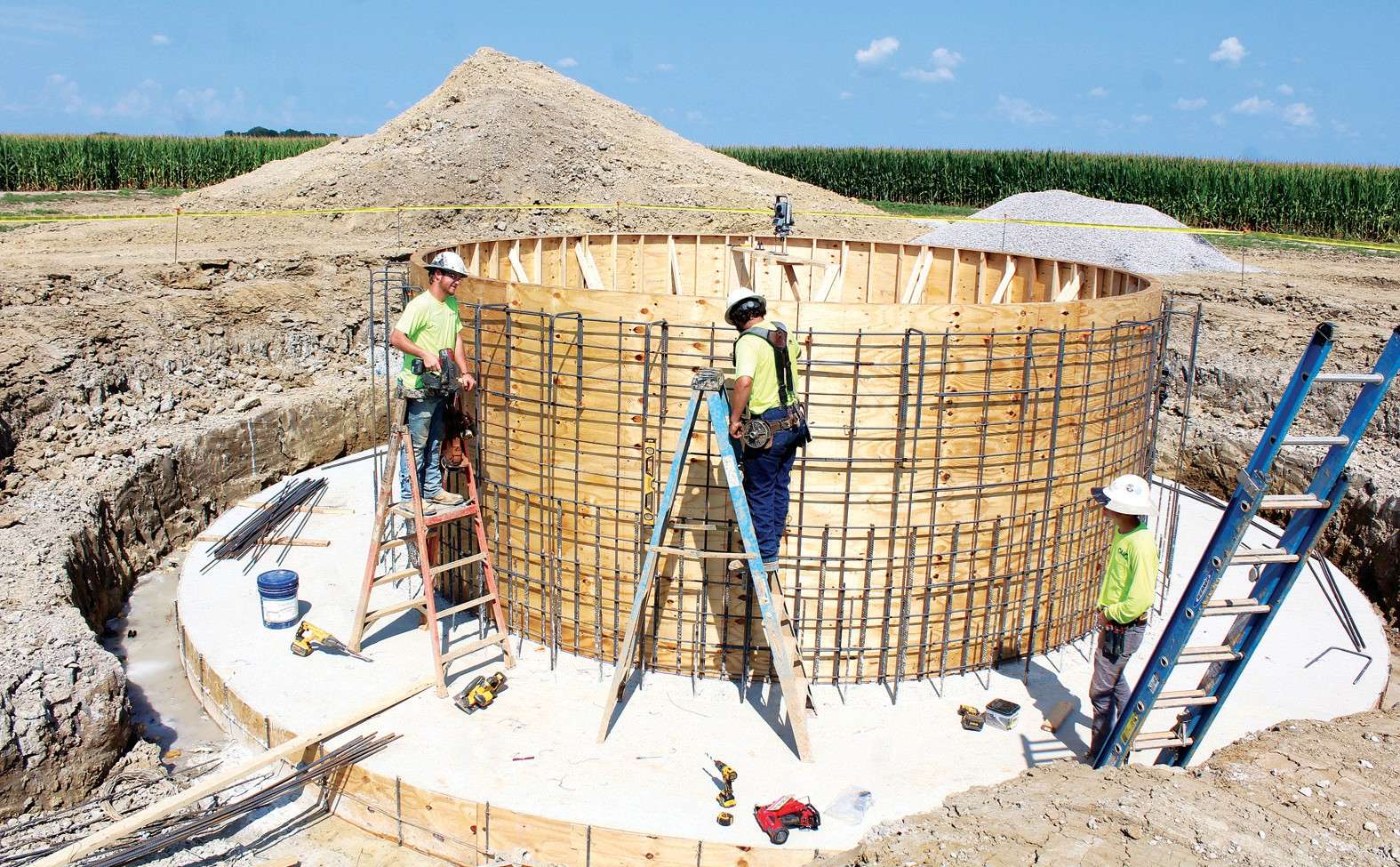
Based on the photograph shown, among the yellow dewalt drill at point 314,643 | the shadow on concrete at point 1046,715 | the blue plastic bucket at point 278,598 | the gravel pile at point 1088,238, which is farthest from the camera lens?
the gravel pile at point 1088,238

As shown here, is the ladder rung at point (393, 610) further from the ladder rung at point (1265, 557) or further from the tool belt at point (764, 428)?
the ladder rung at point (1265, 557)

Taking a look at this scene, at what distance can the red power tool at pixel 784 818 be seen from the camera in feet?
18.6

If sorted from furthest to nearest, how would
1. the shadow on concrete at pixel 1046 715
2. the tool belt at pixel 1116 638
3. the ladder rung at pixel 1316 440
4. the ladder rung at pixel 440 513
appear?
the ladder rung at pixel 440 513, the shadow on concrete at pixel 1046 715, the tool belt at pixel 1116 638, the ladder rung at pixel 1316 440

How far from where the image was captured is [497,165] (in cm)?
2609

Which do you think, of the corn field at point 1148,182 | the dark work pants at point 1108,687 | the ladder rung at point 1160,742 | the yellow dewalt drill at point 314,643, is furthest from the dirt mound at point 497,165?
the ladder rung at point 1160,742

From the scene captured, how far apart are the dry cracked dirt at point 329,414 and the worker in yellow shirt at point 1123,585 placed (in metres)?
0.71

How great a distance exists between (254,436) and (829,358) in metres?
7.99

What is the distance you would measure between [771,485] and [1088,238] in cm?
1978

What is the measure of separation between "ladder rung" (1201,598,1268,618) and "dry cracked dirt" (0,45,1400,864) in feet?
2.73

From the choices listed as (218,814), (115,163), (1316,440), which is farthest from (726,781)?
(115,163)

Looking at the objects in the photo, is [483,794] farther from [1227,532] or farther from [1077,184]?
[1077,184]

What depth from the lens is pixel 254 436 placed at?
1207 centimetres

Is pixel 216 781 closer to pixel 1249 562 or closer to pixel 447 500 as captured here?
pixel 447 500


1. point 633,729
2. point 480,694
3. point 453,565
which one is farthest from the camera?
point 453,565
